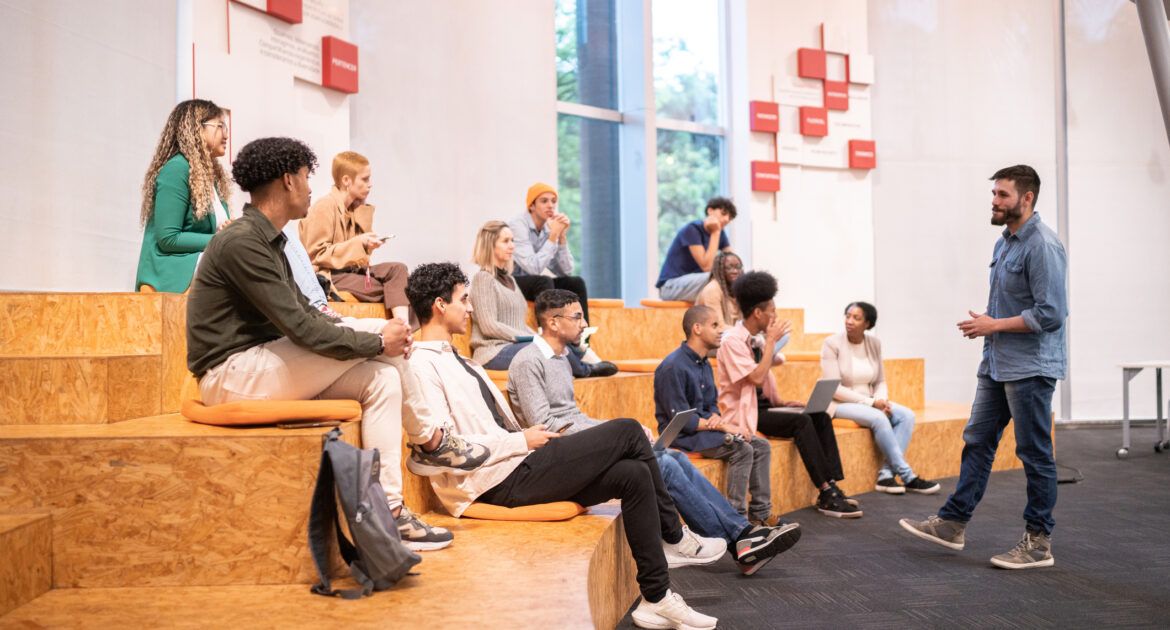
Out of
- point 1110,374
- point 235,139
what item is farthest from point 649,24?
point 1110,374

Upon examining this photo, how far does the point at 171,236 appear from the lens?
11.9ft

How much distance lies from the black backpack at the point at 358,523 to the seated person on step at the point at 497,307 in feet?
8.30

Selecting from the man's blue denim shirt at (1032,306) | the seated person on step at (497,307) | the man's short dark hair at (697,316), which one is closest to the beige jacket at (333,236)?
the seated person on step at (497,307)

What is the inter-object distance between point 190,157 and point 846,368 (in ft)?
13.1

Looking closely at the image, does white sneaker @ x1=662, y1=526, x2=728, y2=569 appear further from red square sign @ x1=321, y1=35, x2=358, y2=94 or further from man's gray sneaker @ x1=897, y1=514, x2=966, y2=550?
red square sign @ x1=321, y1=35, x2=358, y2=94

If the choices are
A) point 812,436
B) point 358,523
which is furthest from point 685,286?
point 358,523

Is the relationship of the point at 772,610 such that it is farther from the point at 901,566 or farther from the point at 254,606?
the point at 254,606

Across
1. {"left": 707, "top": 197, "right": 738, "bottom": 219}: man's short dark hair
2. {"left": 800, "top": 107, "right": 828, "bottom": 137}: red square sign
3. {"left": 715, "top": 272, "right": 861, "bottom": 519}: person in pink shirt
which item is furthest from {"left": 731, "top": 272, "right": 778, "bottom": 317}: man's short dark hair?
{"left": 800, "top": 107, "right": 828, "bottom": 137}: red square sign

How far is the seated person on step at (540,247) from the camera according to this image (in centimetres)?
581

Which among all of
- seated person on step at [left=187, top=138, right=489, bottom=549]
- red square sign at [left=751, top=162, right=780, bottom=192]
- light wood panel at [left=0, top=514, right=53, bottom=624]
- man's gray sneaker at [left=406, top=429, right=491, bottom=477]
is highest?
red square sign at [left=751, top=162, right=780, bottom=192]

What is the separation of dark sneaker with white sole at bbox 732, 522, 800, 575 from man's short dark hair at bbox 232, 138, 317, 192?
215 centimetres

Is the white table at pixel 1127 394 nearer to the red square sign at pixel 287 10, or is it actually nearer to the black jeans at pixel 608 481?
→ the black jeans at pixel 608 481

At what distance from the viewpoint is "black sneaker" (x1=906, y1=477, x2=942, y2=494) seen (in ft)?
18.6

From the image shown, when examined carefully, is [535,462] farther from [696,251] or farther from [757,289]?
[696,251]
